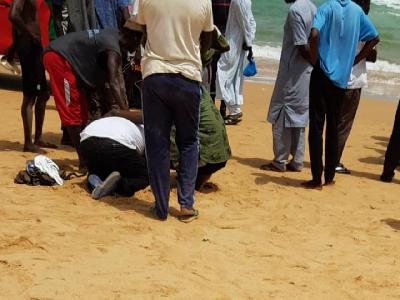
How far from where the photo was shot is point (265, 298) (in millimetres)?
3871

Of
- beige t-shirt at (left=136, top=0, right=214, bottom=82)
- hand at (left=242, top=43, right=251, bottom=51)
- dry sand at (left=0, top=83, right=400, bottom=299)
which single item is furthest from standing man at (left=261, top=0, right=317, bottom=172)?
hand at (left=242, top=43, right=251, bottom=51)

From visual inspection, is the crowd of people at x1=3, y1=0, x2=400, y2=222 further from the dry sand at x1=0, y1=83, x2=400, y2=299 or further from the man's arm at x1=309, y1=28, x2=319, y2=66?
the dry sand at x1=0, y1=83, x2=400, y2=299

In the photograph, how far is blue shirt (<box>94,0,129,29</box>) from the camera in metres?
6.95

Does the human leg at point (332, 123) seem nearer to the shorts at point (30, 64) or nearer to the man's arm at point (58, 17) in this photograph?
the shorts at point (30, 64)

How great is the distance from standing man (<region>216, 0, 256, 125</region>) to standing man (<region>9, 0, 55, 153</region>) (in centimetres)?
306

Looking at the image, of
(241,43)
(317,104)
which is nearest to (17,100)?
(241,43)

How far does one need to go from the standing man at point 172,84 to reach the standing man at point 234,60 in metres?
4.20

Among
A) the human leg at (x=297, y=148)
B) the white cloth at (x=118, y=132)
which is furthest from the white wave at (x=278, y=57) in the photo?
the white cloth at (x=118, y=132)

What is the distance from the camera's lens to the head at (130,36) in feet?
16.6

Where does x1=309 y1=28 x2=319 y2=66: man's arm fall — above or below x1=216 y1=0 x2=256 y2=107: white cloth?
above

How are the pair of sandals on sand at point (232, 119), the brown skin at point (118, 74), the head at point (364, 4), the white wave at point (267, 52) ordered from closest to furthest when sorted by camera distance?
the brown skin at point (118, 74) → the head at point (364, 4) → the pair of sandals on sand at point (232, 119) → the white wave at point (267, 52)

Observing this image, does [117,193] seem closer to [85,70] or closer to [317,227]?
[85,70]

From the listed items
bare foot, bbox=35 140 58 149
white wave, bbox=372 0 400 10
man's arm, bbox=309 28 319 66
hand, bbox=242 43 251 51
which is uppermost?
man's arm, bbox=309 28 319 66

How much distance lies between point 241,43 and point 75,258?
565 centimetres
